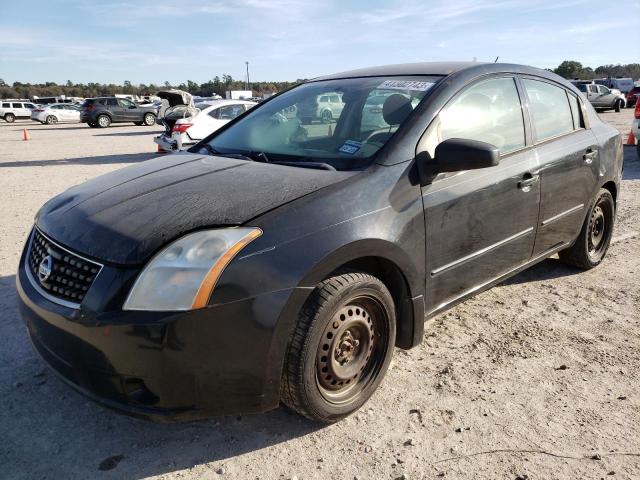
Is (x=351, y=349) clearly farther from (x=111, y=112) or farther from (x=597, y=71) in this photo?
(x=597, y=71)

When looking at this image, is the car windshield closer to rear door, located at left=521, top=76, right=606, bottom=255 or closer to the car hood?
the car hood

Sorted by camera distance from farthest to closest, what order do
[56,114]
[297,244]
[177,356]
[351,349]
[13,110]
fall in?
[13,110] < [56,114] < [351,349] < [297,244] < [177,356]

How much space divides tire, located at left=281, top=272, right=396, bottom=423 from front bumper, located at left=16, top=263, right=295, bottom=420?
12 centimetres

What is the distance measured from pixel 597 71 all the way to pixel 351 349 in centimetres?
9427

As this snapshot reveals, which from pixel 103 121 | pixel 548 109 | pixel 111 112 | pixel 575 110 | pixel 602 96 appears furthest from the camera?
pixel 103 121

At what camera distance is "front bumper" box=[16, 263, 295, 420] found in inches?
74.4

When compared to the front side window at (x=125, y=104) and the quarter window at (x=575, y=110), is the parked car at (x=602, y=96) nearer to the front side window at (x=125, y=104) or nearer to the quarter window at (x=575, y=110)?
the front side window at (x=125, y=104)

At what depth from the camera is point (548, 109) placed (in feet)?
11.9

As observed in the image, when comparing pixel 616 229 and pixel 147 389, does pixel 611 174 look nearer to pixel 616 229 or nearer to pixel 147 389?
Result: pixel 616 229

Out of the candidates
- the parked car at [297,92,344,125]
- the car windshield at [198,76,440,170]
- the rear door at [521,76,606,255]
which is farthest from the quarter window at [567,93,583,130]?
the parked car at [297,92,344,125]

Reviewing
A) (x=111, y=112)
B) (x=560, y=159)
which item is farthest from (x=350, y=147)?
(x=111, y=112)

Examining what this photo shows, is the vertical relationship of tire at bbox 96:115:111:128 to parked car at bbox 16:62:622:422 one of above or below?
above

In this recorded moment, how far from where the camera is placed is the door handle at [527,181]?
3152 millimetres

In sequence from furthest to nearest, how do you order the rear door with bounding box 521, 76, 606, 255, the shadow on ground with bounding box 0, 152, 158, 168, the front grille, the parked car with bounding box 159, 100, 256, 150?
the shadow on ground with bounding box 0, 152, 158, 168 → the parked car with bounding box 159, 100, 256, 150 → the rear door with bounding box 521, 76, 606, 255 → the front grille
